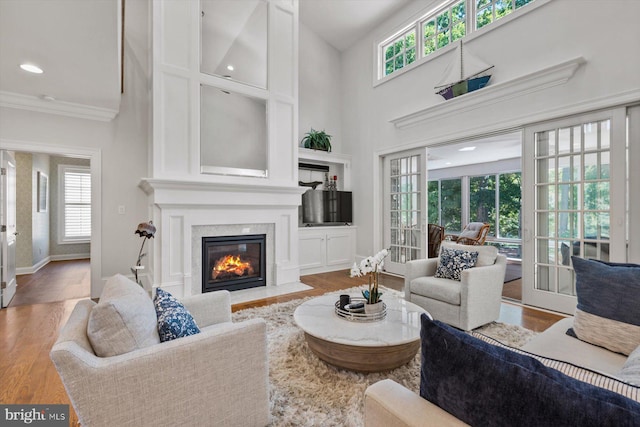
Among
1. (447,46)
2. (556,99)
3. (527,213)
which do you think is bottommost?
(527,213)

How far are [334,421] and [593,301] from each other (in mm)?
1502

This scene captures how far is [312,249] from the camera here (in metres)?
5.33

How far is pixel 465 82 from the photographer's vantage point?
400 centimetres

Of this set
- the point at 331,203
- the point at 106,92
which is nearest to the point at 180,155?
the point at 106,92

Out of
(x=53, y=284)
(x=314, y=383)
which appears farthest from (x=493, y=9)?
(x=53, y=284)

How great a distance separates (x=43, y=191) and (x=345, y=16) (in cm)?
690

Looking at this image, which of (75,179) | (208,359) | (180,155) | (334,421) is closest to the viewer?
(208,359)

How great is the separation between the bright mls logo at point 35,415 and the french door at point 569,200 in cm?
428

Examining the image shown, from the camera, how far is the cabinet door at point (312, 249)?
5.21 metres

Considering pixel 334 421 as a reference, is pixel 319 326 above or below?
above

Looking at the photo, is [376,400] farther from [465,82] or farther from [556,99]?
[465,82]

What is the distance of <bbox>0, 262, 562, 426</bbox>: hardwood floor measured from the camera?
188 centimetres

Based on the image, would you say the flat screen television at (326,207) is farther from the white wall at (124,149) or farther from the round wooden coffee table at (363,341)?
the round wooden coffee table at (363,341)

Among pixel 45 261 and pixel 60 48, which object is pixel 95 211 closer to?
pixel 60 48
